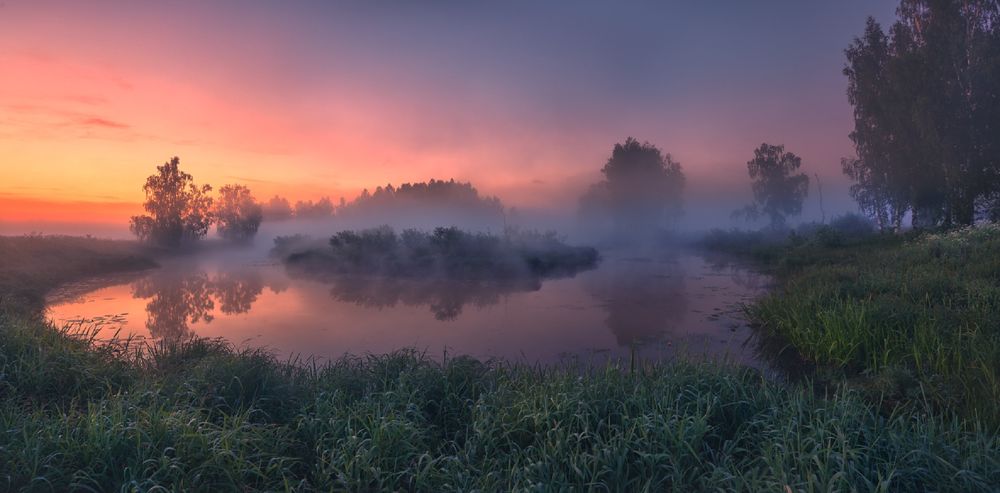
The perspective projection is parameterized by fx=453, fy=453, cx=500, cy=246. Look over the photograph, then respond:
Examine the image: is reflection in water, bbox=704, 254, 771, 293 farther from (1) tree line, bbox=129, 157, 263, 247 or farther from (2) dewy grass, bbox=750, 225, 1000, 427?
(1) tree line, bbox=129, 157, 263, 247

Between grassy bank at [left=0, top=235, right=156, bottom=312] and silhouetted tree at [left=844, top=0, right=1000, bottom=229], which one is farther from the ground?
silhouetted tree at [left=844, top=0, right=1000, bottom=229]

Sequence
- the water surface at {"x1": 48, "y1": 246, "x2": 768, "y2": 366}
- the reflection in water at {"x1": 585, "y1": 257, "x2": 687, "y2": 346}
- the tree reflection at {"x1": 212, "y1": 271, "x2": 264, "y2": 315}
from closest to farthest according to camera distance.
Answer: the water surface at {"x1": 48, "y1": 246, "x2": 768, "y2": 366}
the reflection in water at {"x1": 585, "y1": 257, "x2": 687, "y2": 346}
the tree reflection at {"x1": 212, "y1": 271, "x2": 264, "y2": 315}

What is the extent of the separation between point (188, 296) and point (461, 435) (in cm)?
2152

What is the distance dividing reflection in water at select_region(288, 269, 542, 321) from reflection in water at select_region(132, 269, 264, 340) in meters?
4.19

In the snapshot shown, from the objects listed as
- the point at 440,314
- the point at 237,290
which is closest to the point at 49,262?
the point at 237,290

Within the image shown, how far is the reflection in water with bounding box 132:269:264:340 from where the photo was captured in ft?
52.0

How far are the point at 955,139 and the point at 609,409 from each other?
3831 centimetres

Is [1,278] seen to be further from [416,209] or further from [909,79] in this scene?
[416,209]

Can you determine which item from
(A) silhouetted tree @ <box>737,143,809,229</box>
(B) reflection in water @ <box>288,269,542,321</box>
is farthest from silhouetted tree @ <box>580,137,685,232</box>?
(B) reflection in water @ <box>288,269,542,321</box>

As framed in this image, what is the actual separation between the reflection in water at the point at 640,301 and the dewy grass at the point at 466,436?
653cm

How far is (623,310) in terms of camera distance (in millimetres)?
18031

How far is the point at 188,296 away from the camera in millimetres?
22125

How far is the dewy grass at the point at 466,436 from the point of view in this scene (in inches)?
182

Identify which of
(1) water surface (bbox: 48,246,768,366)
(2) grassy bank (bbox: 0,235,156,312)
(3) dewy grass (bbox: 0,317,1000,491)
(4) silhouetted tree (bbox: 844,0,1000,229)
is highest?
(4) silhouetted tree (bbox: 844,0,1000,229)
